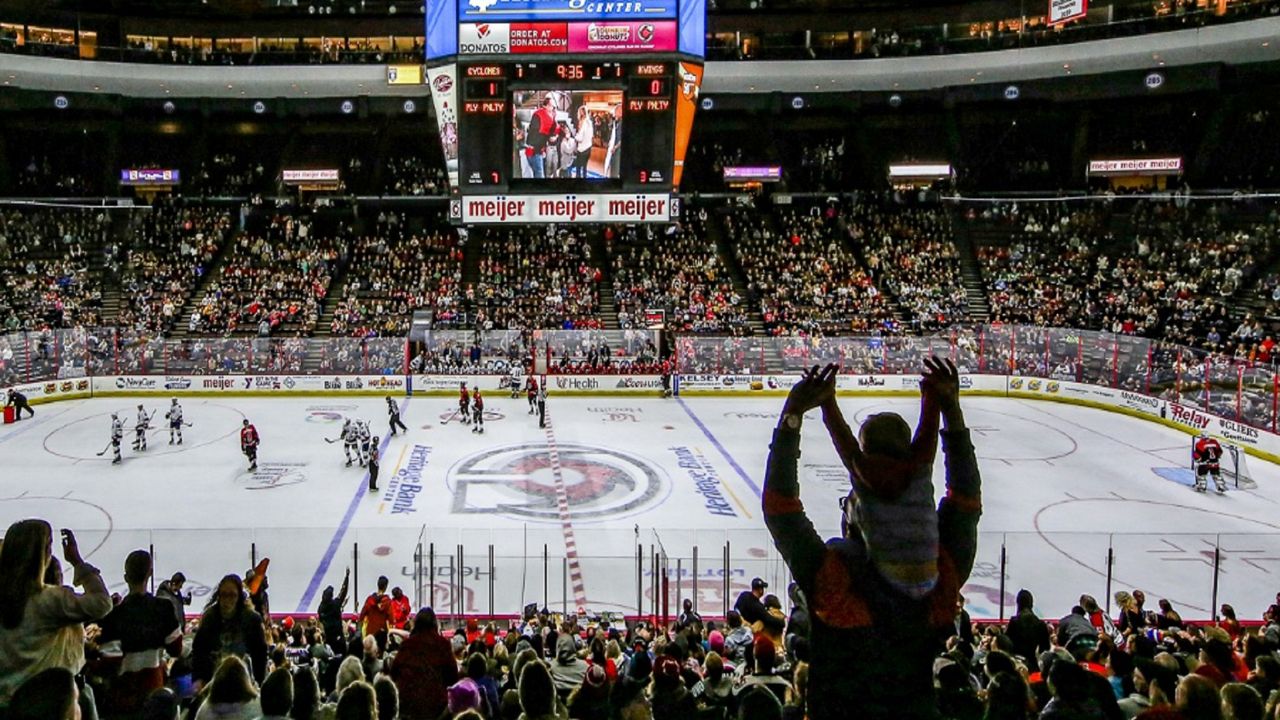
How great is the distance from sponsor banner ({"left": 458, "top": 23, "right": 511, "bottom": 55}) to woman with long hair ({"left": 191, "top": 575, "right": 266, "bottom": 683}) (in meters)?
16.8

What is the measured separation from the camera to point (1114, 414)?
84.8 ft

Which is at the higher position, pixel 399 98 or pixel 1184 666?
pixel 399 98

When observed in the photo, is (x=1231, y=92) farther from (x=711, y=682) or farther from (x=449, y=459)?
(x=711, y=682)

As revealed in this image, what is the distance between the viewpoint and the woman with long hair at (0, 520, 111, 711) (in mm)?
3303

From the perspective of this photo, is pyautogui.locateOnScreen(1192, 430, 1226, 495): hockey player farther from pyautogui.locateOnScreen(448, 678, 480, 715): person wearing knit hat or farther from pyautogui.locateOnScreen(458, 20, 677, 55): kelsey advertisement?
pyautogui.locateOnScreen(448, 678, 480, 715): person wearing knit hat

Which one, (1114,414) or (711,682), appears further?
(1114,414)

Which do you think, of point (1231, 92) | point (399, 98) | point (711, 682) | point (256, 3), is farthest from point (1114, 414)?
point (256, 3)

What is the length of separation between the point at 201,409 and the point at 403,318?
813 cm

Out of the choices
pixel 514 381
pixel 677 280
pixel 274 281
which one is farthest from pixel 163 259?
pixel 677 280

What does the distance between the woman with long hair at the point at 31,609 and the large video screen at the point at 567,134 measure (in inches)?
697

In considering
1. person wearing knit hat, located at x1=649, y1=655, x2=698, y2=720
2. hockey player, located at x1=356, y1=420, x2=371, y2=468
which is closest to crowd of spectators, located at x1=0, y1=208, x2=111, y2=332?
hockey player, located at x1=356, y1=420, x2=371, y2=468

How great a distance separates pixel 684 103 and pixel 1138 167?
2331cm

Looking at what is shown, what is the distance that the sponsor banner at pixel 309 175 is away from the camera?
3828 cm

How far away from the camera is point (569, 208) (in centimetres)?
2062
